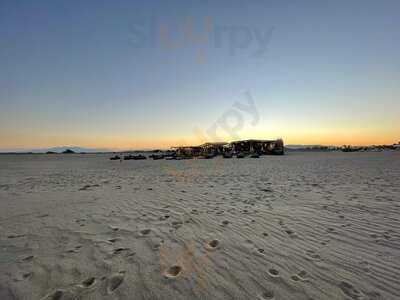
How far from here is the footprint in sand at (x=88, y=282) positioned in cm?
287

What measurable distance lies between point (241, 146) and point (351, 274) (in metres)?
66.4

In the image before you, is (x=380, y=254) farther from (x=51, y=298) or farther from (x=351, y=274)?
(x=51, y=298)

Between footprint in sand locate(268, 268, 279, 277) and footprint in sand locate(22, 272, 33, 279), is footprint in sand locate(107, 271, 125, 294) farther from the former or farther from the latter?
footprint in sand locate(268, 268, 279, 277)

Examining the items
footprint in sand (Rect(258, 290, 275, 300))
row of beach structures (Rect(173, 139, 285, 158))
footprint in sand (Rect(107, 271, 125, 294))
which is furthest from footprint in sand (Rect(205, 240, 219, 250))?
row of beach structures (Rect(173, 139, 285, 158))

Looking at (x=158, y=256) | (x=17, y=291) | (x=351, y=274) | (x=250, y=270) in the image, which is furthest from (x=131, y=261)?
(x=351, y=274)

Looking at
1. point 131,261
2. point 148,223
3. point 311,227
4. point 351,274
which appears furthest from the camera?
point 148,223

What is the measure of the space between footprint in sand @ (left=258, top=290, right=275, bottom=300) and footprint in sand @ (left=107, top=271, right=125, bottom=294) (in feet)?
Result: 5.80

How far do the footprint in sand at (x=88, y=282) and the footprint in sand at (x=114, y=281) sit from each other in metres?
0.19

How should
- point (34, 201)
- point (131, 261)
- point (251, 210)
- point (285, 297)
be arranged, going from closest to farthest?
point (285, 297), point (131, 261), point (251, 210), point (34, 201)

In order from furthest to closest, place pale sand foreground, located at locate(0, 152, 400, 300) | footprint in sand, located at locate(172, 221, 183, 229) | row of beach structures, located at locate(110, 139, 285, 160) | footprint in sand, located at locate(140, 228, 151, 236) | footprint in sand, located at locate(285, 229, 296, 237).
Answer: row of beach structures, located at locate(110, 139, 285, 160) < footprint in sand, located at locate(172, 221, 183, 229) < footprint in sand, located at locate(140, 228, 151, 236) < footprint in sand, located at locate(285, 229, 296, 237) < pale sand foreground, located at locate(0, 152, 400, 300)

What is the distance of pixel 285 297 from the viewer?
262cm

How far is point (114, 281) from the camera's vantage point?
9.74ft

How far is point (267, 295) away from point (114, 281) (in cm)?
194

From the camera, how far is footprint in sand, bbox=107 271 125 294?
2812mm
